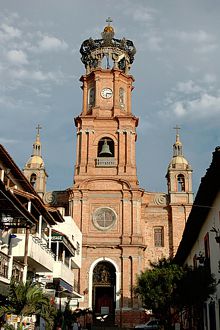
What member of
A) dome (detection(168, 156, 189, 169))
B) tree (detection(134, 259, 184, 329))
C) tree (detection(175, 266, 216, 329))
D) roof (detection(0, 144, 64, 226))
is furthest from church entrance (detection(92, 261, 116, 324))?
tree (detection(175, 266, 216, 329))

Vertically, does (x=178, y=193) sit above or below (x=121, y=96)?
below

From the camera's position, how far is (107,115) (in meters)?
50.4

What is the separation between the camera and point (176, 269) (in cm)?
2675

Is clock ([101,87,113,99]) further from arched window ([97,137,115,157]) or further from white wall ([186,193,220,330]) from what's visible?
white wall ([186,193,220,330])

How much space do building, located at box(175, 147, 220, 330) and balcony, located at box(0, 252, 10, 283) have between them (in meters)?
8.28

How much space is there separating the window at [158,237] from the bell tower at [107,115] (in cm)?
548

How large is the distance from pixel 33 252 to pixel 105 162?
81.3 ft

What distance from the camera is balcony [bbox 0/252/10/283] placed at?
19581 mm

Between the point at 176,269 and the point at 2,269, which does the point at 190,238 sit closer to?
the point at 176,269

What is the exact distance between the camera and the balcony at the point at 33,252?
77.5 ft

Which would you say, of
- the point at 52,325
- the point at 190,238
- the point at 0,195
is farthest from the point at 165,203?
the point at 0,195

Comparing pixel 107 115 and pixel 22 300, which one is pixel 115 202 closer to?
pixel 107 115

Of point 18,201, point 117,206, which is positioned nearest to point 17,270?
point 18,201

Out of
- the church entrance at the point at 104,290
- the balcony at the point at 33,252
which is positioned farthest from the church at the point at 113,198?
the balcony at the point at 33,252
